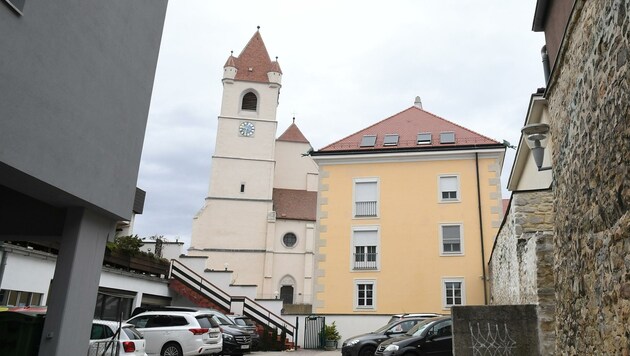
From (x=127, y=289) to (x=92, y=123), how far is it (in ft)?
48.4

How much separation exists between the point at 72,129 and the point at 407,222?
22.3m

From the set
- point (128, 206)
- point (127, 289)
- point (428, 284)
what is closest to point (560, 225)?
point (128, 206)

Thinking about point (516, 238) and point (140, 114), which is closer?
point (140, 114)

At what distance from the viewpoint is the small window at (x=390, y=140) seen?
28.8m

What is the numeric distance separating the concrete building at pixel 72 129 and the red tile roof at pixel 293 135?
49437 millimetres

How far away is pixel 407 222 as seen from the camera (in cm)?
2686

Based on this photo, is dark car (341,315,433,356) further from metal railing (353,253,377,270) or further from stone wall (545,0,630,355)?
metal railing (353,253,377,270)

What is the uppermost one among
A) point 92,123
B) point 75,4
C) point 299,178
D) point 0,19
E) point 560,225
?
point 299,178

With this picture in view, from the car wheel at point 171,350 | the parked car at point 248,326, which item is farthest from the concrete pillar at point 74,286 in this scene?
the parked car at point 248,326

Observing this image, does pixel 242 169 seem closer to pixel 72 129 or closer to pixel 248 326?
pixel 248 326

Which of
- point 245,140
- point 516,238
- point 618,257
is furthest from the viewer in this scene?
point 245,140

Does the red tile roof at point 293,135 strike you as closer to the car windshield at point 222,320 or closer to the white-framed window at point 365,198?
the white-framed window at point 365,198

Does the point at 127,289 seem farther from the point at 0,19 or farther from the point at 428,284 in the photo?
the point at 0,19

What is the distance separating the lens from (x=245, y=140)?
5028 cm
